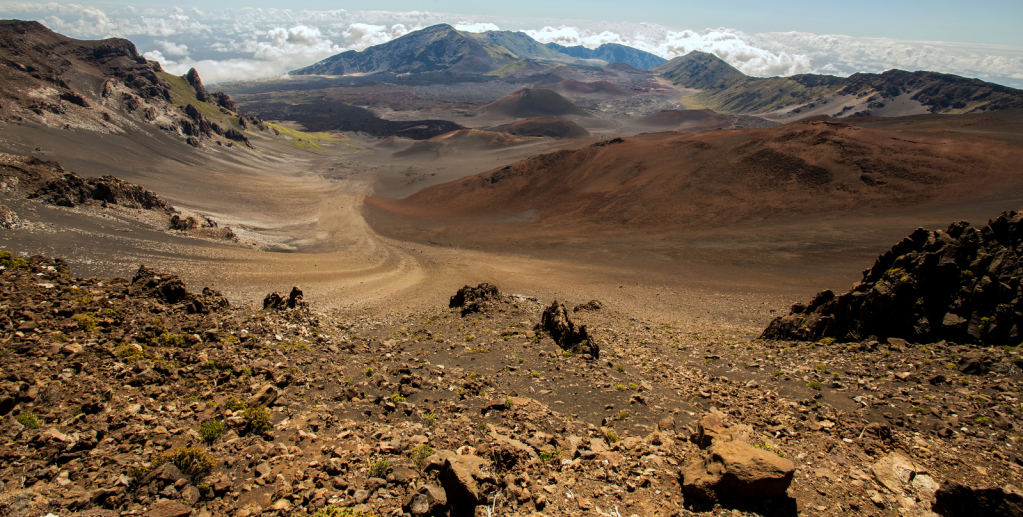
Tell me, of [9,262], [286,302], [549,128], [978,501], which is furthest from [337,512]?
[549,128]

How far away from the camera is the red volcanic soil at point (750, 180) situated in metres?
40.5

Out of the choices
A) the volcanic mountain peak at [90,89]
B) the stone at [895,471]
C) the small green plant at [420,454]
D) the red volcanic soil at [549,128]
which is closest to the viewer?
the stone at [895,471]

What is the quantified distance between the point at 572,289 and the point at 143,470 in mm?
23557

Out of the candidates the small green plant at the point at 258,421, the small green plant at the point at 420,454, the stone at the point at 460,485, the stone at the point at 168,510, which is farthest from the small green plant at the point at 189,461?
the stone at the point at 460,485

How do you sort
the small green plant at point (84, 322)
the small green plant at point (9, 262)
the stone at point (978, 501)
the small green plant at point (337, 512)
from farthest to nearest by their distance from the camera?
the small green plant at point (9, 262)
the small green plant at point (84, 322)
the small green plant at point (337, 512)
the stone at point (978, 501)

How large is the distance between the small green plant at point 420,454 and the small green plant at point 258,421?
2.71 metres

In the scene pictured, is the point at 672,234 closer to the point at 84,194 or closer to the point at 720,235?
the point at 720,235

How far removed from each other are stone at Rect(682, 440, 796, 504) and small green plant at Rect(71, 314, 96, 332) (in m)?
12.9

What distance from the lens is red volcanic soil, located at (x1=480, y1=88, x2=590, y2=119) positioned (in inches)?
6821

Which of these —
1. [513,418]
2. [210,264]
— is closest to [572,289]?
[513,418]

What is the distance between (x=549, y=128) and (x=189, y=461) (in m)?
131

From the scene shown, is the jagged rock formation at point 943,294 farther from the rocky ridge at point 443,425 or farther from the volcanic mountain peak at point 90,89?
the volcanic mountain peak at point 90,89

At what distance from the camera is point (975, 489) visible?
5438mm

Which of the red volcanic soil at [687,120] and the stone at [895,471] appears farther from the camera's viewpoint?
the red volcanic soil at [687,120]
